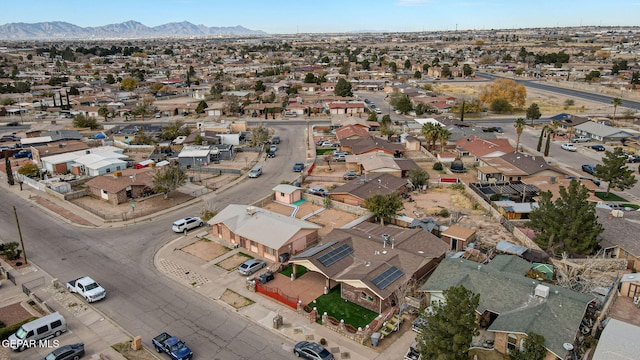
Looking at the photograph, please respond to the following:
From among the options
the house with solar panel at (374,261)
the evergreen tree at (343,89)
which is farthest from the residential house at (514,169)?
the evergreen tree at (343,89)

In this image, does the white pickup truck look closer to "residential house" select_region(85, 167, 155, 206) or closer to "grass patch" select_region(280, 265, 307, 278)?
"grass patch" select_region(280, 265, 307, 278)

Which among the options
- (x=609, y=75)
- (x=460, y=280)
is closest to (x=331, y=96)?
(x=460, y=280)

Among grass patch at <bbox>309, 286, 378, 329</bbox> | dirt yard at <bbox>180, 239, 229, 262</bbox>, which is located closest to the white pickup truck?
dirt yard at <bbox>180, 239, 229, 262</bbox>

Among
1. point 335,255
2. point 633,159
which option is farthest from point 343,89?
point 335,255

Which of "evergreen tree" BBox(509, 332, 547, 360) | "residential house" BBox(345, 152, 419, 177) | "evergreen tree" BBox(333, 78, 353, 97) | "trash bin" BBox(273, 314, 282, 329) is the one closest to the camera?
"evergreen tree" BBox(509, 332, 547, 360)

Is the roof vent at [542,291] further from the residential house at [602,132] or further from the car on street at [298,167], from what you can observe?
the residential house at [602,132]

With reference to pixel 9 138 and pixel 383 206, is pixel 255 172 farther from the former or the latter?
pixel 9 138
